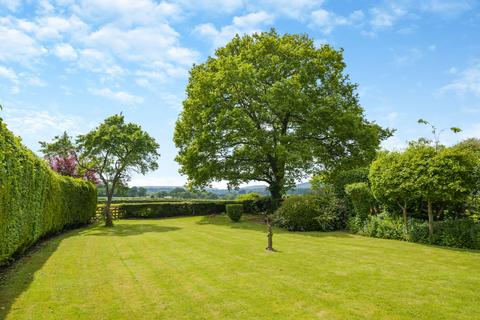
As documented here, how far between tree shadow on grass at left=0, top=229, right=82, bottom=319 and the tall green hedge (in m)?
0.35

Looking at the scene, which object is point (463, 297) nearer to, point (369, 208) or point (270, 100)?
point (369, 208)

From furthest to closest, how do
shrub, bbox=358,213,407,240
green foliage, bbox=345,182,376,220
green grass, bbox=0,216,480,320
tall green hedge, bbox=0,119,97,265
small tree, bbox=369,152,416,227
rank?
green foliage, bbox=345,182,376,220, shrub, bbox=358,213,407,240, small tree, bbox=369,152,416,227, tall green hedge, bbox=0,119,97,265, green grass, bbox=0,216,480,320

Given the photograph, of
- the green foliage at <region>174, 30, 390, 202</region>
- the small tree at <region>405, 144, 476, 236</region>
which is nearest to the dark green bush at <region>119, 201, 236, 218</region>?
the green foliage at <region>174, 30, 390, 202</region>

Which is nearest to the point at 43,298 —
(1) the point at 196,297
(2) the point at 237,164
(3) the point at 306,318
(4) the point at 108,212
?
(1) the point at 196,297

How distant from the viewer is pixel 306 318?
18.4ft

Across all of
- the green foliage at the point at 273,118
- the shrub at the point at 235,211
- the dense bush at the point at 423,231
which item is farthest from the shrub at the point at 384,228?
the shrub at the point at 235,211

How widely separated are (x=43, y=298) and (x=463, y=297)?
8.70 m

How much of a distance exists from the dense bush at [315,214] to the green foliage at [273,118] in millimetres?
3898

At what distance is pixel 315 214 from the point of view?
63.0ft

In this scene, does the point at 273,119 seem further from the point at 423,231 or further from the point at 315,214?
the point at 423,231

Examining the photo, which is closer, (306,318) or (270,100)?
(306,318)

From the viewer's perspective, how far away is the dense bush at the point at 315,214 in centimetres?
1883

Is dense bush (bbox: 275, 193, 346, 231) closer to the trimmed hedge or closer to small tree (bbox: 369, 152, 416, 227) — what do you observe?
small tree (bbox: 369, 152, 416, 227)

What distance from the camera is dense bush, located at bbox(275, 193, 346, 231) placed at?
18828 mm
